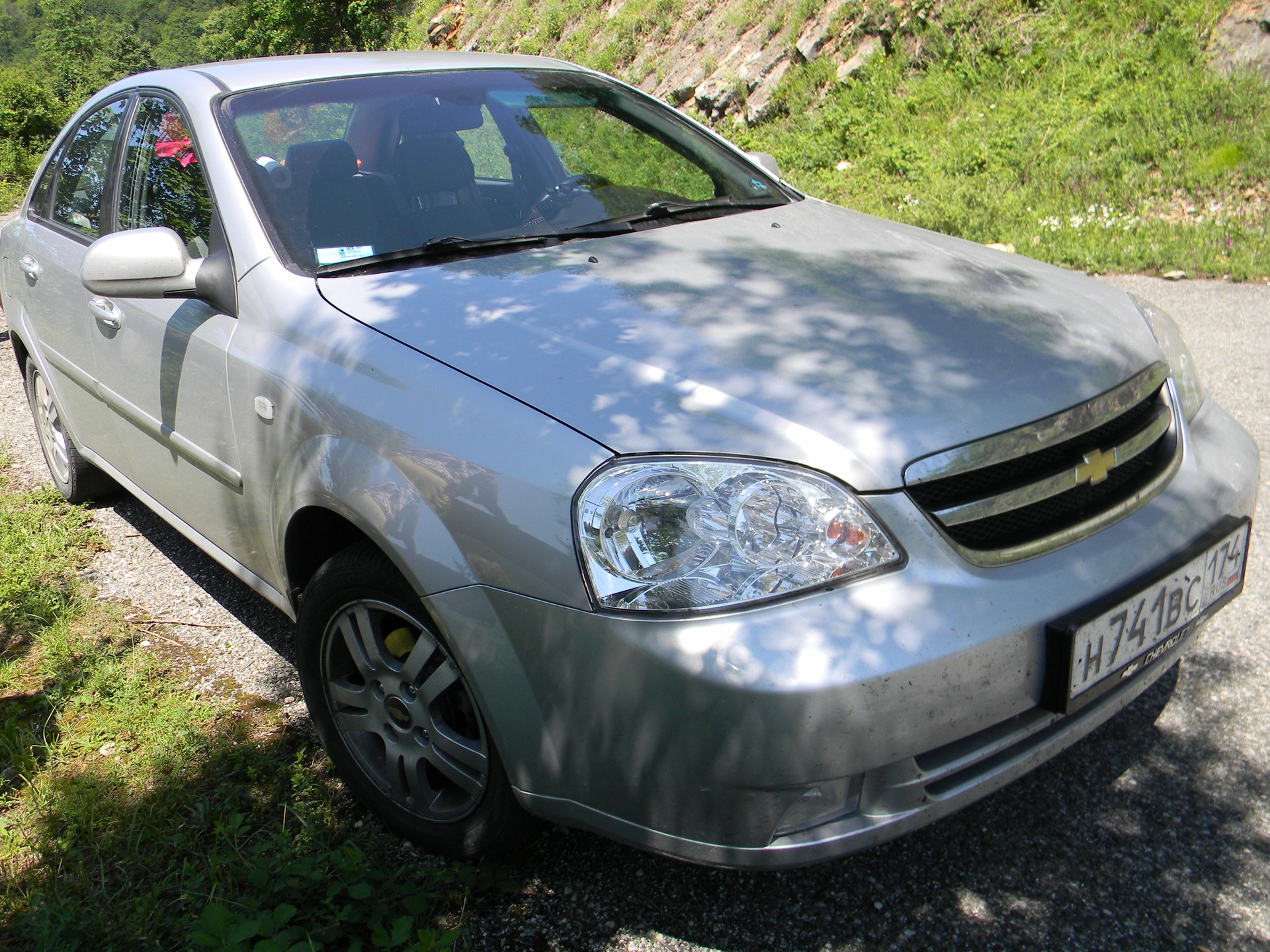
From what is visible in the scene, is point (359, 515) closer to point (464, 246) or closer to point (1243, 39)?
point (464, 246)

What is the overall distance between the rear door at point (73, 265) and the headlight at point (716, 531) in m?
2.24

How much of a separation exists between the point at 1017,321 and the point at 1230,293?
4447 mm

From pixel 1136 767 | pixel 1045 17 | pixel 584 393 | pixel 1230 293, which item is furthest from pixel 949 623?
pixel 1045 17

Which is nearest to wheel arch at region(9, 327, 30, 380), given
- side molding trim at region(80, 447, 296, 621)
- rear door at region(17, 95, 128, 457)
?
rear door at region(17, 95, 128, 457)

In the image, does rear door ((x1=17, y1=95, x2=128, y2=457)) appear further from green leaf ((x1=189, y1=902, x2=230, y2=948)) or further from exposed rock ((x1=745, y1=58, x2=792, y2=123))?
exposed rock ((x1=745, y1=58, x2=792, y2=123))

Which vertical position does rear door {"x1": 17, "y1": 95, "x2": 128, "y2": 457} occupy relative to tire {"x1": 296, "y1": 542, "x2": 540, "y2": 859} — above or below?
above

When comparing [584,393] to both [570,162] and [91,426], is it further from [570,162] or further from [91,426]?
[91,426]

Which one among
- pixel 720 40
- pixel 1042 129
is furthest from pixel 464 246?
pixel 720 40

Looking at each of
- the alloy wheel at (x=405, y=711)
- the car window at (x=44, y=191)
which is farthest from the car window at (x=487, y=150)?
the car window at (x=44, y=191)

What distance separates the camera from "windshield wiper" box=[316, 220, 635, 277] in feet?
7.78

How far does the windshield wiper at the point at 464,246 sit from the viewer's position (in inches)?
93.4

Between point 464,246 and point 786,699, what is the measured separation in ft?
4.79

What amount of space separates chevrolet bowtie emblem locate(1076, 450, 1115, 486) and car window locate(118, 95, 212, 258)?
2118 millimetres

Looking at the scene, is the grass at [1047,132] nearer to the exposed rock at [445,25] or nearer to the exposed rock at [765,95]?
the exposed rock at [765,95]
